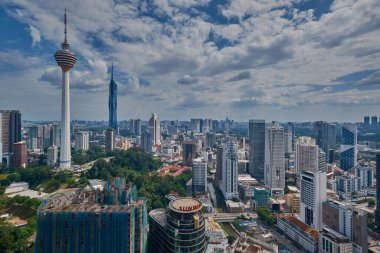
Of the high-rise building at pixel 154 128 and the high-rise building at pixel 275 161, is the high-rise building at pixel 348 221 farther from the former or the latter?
the high-rise building at pixel 154 128

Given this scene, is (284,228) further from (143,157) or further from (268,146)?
(143,157)

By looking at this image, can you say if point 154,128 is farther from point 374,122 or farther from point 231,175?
point 374,122

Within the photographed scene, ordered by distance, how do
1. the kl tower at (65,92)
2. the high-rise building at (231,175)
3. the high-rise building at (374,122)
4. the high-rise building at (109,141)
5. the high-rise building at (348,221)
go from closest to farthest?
the high-rise building at (348,221), the high-rise building at (231,175), the kl tower at (65,92), the high-rise building at (109,141), the high-rise building at (374,122)

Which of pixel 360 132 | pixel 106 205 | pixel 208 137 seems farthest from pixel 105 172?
pixel 360 132

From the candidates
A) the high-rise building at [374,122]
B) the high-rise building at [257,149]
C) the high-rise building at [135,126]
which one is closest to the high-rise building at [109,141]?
the high-rise building at [257,149]

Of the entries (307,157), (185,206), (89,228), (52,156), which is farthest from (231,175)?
(52,156)

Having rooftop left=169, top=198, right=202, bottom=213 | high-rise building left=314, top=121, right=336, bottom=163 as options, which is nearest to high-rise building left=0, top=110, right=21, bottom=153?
rooftop left=169, top=198, right=202, bottom=213
